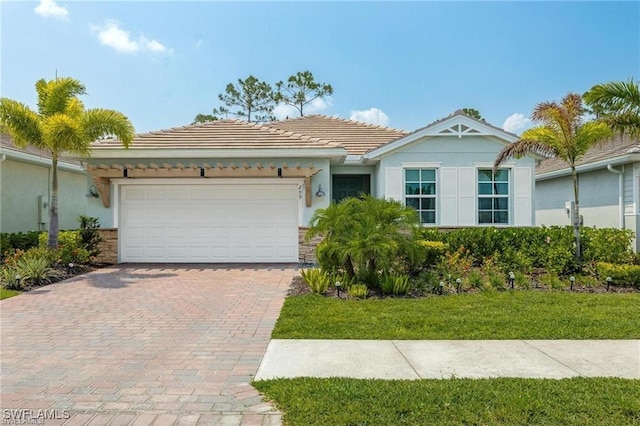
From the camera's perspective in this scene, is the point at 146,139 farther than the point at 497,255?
Yes

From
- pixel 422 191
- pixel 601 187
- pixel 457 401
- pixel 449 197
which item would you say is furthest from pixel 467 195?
pixel 457 401

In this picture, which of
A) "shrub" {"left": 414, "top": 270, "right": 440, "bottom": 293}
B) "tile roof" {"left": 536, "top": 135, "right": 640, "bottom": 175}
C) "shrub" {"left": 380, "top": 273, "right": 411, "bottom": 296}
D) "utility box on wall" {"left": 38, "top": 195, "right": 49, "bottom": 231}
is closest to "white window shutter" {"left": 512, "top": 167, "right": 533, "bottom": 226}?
"tile roof" {"left": 536, "top": 135, "right": 640, "bottom": 175}

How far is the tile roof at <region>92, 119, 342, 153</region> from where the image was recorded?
1234 centimetres

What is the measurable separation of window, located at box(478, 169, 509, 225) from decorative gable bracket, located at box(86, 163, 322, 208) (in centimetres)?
567

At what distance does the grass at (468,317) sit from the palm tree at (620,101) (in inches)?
192

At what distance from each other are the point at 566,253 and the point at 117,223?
13004mm

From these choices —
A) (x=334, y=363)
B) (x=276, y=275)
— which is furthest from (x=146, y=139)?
(x=334, y=363)

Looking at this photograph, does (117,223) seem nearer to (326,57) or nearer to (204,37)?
(204,37)

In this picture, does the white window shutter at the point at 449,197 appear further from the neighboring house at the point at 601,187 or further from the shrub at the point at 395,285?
the shrub at the point at 395,285

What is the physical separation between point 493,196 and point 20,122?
46.0 ft

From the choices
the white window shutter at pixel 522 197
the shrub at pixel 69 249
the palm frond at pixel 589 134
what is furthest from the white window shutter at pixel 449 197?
the shrub at pixel 69 249

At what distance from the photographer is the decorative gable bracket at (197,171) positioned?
39.1ft

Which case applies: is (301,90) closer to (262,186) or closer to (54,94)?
(262,186)

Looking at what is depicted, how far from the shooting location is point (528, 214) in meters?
12.8
